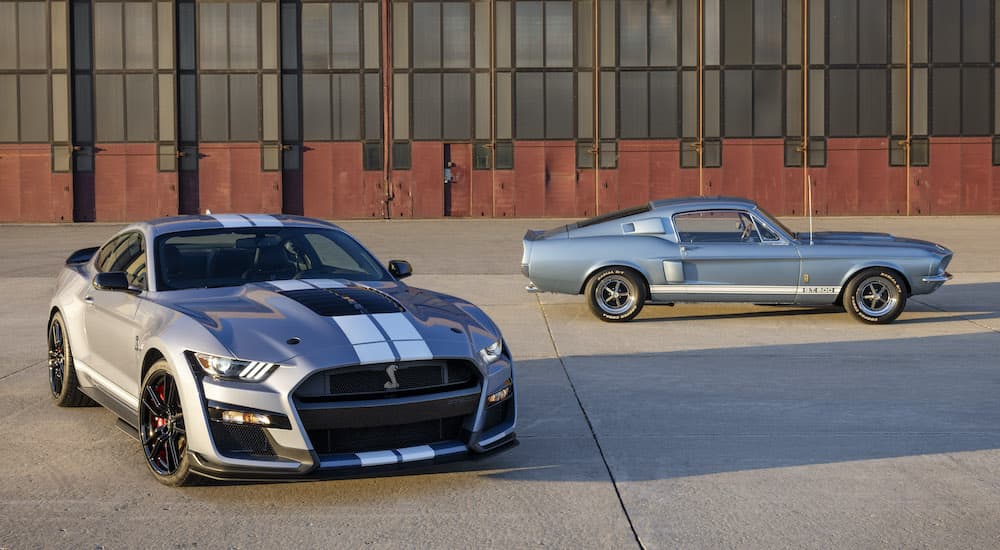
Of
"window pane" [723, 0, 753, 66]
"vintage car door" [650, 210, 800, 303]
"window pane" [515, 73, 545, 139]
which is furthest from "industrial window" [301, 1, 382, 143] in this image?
"vintage car door" [650, 210, 800, 303]

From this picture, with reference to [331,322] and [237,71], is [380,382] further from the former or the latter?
[237,71]

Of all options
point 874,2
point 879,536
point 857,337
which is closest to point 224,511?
point 879,536

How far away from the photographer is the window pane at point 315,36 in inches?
1617

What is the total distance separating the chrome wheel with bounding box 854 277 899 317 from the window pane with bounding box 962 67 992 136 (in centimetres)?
3020

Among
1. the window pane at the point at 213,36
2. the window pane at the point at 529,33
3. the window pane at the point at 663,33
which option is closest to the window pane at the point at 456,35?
the window pane at the point at 529,33

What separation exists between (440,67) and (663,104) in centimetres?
757

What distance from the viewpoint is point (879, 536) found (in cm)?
561

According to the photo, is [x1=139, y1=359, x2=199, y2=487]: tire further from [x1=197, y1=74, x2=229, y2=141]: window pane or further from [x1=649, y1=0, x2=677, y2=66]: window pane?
[x1=649, y1=0, x2=677, y2=66]: window pane

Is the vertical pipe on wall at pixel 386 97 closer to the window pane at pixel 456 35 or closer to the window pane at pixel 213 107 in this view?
the window pane at pixel 456 35

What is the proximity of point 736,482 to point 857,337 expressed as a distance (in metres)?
6.30

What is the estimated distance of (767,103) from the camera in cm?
4084

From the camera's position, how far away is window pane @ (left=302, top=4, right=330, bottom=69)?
41.1m

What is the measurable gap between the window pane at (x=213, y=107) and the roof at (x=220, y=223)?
33.9m

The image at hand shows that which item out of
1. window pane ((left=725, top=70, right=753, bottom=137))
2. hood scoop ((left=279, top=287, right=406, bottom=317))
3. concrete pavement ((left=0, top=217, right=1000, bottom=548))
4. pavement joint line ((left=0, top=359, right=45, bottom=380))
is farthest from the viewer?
window pane ((left=725, top=70, right=753, bottom=137))
